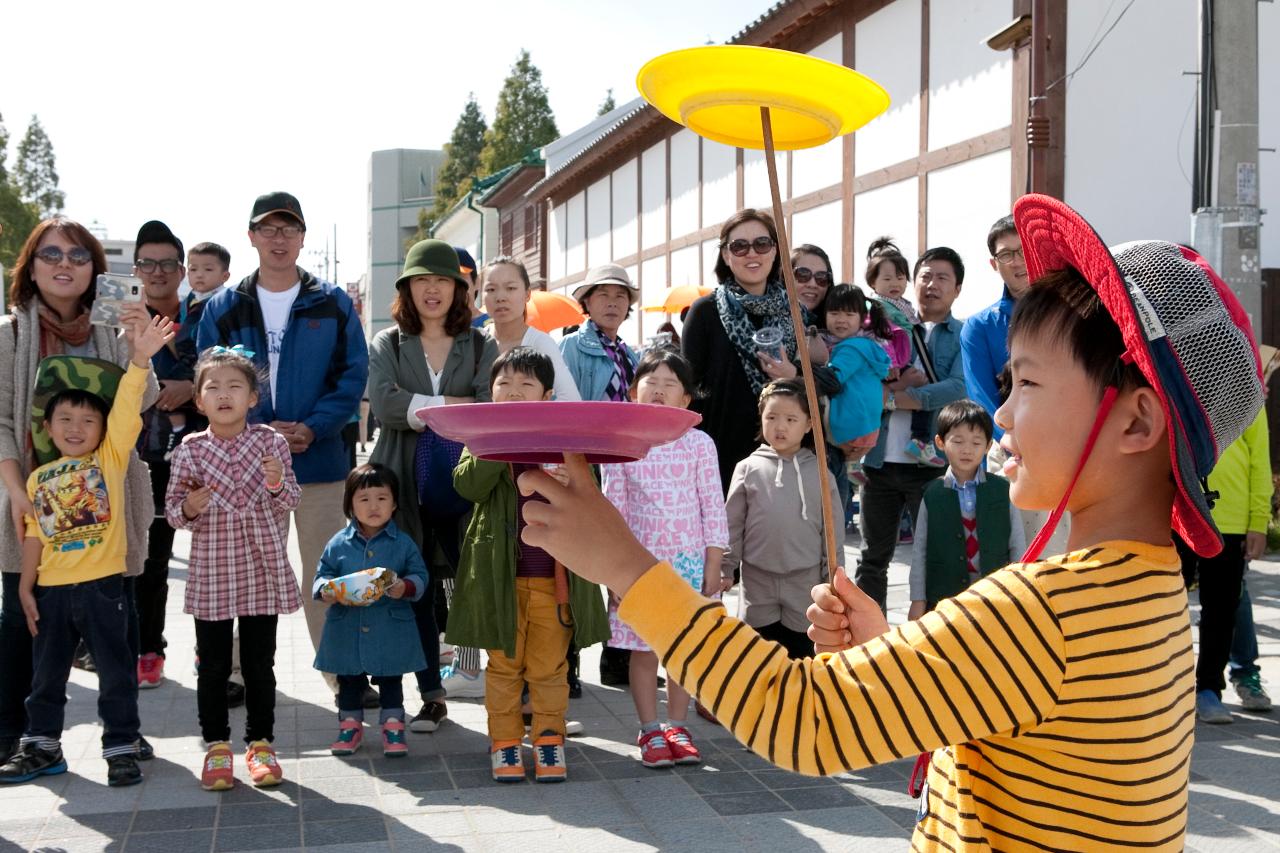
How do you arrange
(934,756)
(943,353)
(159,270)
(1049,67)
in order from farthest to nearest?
(1049,67)
(943,353)
(159,270)
(934,756)

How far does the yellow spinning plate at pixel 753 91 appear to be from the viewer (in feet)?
5.83

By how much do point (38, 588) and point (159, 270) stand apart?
2232 mm

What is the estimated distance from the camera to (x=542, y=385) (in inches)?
192

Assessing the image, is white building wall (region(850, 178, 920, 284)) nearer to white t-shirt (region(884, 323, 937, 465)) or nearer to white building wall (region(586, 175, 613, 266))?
white t-shirt (region(884, 323, 937, 465))

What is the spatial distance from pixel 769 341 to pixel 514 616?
70.0 inches

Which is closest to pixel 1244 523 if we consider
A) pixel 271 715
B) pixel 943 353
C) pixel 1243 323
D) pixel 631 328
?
pixel 943 353

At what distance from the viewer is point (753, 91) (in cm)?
182

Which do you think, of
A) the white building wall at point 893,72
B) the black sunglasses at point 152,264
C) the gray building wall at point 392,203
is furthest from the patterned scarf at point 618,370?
the gray building wall at point 392,203

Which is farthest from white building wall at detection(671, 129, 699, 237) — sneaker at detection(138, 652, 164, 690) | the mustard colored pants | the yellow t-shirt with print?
the yellow t-shirt with print

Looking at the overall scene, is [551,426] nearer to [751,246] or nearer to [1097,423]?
[1097,423]

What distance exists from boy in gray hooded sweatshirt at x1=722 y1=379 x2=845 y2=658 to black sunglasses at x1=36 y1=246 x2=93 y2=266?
2881 mm

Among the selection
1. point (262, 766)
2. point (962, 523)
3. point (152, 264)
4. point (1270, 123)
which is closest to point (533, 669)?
point (262, 766)

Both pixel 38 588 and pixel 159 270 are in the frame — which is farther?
pixel 159 270

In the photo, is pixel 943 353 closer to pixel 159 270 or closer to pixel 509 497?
pixel 509 497
